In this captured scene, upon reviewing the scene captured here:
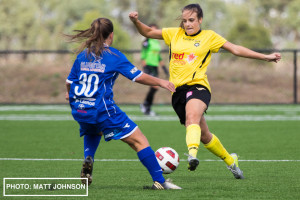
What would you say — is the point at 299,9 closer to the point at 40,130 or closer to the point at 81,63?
the point at 40,130

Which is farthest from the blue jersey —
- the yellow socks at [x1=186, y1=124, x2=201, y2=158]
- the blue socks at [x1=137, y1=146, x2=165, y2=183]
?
the yellow socks at [x1=186, y1=124, x2=201, y2=158]

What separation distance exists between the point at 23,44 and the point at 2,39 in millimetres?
2415

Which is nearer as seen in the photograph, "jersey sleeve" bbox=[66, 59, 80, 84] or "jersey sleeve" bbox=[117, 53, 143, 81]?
"jersey sleeve" bbox=[117, 53, 143, 81]

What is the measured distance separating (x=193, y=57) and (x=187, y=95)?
1.47 feet

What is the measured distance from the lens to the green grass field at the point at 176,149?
6137 millimetres

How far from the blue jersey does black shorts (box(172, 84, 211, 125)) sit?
109 cm

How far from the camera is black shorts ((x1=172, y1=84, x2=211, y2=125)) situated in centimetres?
691

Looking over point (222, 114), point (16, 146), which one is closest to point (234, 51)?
point (16, 146)

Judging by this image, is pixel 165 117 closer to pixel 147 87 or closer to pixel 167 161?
pixel 147 87

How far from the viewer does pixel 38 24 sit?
56.8m

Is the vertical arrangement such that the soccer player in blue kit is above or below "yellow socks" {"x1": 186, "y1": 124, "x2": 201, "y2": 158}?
above

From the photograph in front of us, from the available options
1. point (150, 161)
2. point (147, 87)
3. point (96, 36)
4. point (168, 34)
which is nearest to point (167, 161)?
point (150, 161)

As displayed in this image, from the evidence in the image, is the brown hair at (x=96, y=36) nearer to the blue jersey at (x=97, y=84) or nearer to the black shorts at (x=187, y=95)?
the blue jersey at (x=97, y=84)

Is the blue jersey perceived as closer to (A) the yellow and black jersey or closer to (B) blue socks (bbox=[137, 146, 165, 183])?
(B) blue socks (bbox=[137, 146, 165, 183])
